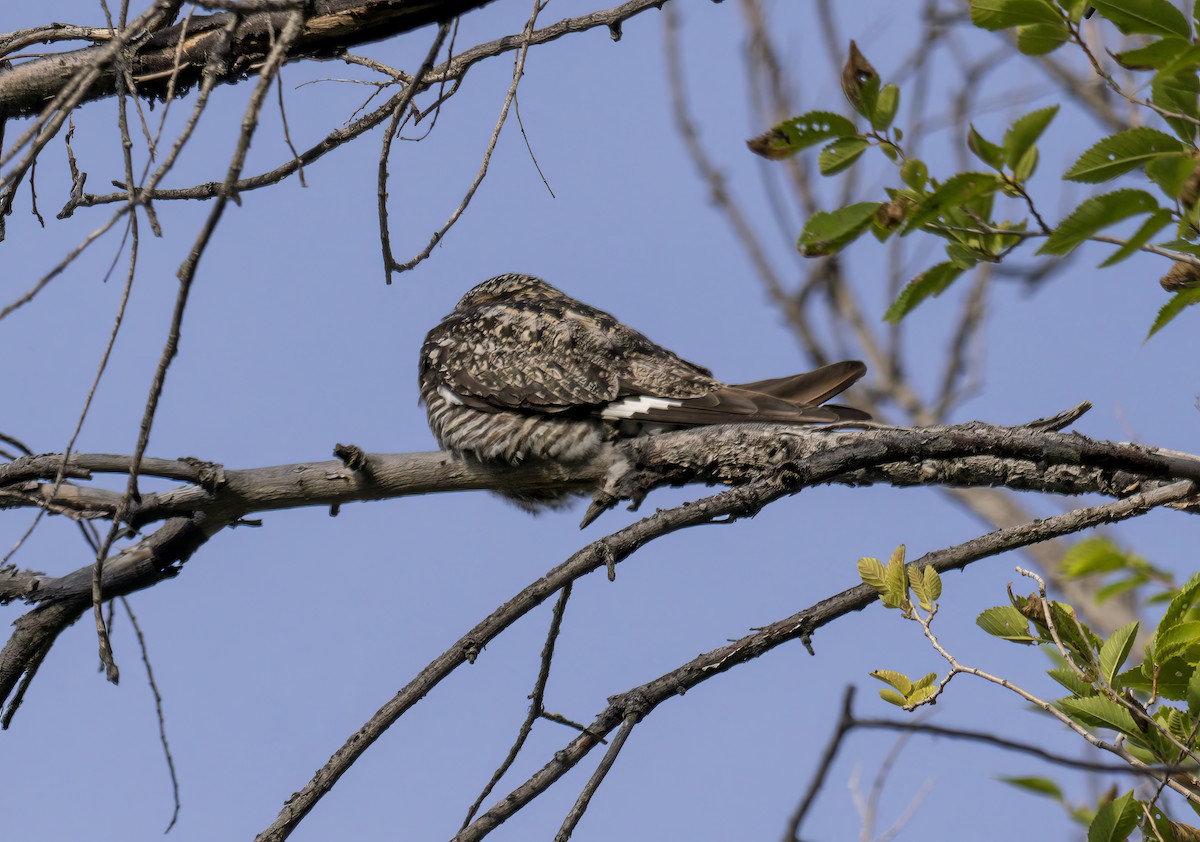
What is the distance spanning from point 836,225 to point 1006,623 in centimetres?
116

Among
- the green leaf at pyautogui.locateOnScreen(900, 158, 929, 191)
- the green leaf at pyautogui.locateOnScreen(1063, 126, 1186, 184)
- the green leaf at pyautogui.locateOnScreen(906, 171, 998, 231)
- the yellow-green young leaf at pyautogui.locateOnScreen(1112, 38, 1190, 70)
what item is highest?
the green leaf at pyautogui.locateOnScreen(900, 158, 929, 191)

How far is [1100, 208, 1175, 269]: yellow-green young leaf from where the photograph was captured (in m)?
1.89

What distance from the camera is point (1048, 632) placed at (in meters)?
2.88

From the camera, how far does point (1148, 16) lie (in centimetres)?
212

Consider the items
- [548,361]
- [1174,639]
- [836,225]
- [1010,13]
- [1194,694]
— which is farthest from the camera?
[548,361]

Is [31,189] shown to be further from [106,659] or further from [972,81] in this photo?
Answer: [972,81]

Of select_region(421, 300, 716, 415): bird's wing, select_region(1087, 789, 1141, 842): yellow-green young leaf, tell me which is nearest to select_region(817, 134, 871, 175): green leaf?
select_region(1087, 789, 1141, 842): yellow-green young leaf

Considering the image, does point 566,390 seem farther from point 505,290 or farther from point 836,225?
point 836,225

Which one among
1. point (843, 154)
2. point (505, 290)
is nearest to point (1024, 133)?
point (843, 154)

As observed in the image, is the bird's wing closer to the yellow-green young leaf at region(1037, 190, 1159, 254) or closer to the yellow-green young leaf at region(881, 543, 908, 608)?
the yellow-green young leaf at region(881, 543, 908, 608)

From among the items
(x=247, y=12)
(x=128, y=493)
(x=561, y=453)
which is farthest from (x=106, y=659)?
(x=561, y=453)

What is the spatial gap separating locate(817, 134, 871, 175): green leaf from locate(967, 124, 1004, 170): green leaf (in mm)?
218

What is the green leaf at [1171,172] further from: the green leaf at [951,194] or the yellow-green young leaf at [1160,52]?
the green leaf at [951,194]

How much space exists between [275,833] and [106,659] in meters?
0.53
